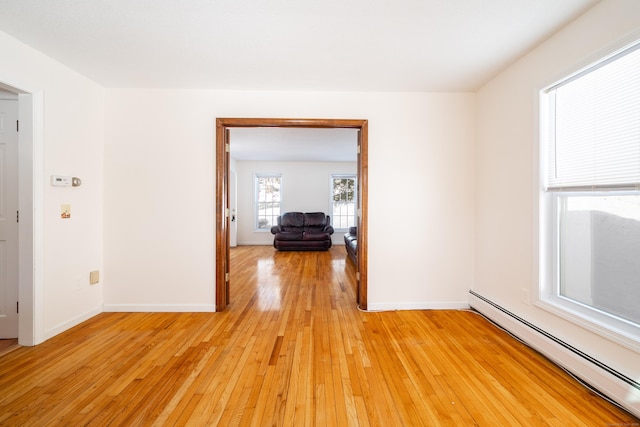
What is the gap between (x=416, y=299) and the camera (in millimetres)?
2928

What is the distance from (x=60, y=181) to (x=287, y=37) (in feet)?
7.77

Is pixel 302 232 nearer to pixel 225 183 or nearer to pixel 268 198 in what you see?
pixel 268 198

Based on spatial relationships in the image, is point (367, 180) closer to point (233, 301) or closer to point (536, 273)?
point (536, 273)

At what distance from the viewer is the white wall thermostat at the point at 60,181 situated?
226 centimetres

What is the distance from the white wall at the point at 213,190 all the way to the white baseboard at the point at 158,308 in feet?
0.05

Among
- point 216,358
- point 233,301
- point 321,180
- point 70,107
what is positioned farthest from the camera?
point 321,180

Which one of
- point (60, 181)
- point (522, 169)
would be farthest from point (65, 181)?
point (522, 169)

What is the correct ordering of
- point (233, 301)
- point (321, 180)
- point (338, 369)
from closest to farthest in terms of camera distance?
point (338, 369), point (233, 301), point (321, 180)

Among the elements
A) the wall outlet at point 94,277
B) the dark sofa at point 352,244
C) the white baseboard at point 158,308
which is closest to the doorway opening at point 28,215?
the wall outlet at point 94,277

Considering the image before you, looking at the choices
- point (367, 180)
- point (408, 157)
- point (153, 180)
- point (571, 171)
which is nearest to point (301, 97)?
point (367, 180)

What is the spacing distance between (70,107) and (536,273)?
4.40 metres

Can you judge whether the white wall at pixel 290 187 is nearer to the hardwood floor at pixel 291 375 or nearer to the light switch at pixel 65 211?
the hardwood floor at pixel 291 375

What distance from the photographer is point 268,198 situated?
7867 mm

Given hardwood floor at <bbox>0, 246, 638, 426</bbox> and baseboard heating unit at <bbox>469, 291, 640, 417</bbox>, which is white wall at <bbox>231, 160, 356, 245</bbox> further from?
baseboard heating unit at <bbox>469, 291, 640, 417</bbox>
